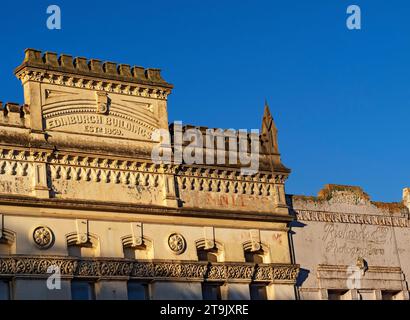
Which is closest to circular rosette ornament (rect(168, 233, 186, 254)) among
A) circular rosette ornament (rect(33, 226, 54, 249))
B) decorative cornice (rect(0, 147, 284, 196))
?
decorative cornice (rect(0, 147, 284, 196))

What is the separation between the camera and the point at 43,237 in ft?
94.5

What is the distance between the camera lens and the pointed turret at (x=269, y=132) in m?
36.2

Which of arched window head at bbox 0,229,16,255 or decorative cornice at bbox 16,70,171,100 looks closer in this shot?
arched window head at bbox 0,229,16,255

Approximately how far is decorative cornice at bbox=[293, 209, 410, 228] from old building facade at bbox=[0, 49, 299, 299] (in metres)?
1.44

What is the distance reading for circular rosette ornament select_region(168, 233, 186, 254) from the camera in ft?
103

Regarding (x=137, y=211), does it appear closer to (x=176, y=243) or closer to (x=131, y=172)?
(x=131, y=172)

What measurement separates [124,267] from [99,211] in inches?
76.8

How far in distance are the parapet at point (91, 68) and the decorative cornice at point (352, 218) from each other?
7.44m

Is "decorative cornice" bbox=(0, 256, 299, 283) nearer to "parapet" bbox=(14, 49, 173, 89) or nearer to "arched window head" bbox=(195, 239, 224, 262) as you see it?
"arched window head" bbox=(195, 239, 224, 262)

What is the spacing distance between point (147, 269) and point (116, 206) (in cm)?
228

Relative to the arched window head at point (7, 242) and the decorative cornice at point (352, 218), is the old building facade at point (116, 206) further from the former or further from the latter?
the decorative cornice at point (352, 218)

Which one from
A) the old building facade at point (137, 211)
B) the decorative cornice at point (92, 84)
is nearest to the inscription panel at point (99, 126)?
the old building facade at point (137, 211)

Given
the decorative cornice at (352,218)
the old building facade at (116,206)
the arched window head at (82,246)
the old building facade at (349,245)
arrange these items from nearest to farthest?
the old building facade at (116,206) < the arched window head at (82,246) < the old building facade at (349,245) < the decorative cornice at (352,218)

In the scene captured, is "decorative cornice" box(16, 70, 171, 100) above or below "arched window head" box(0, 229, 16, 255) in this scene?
above
